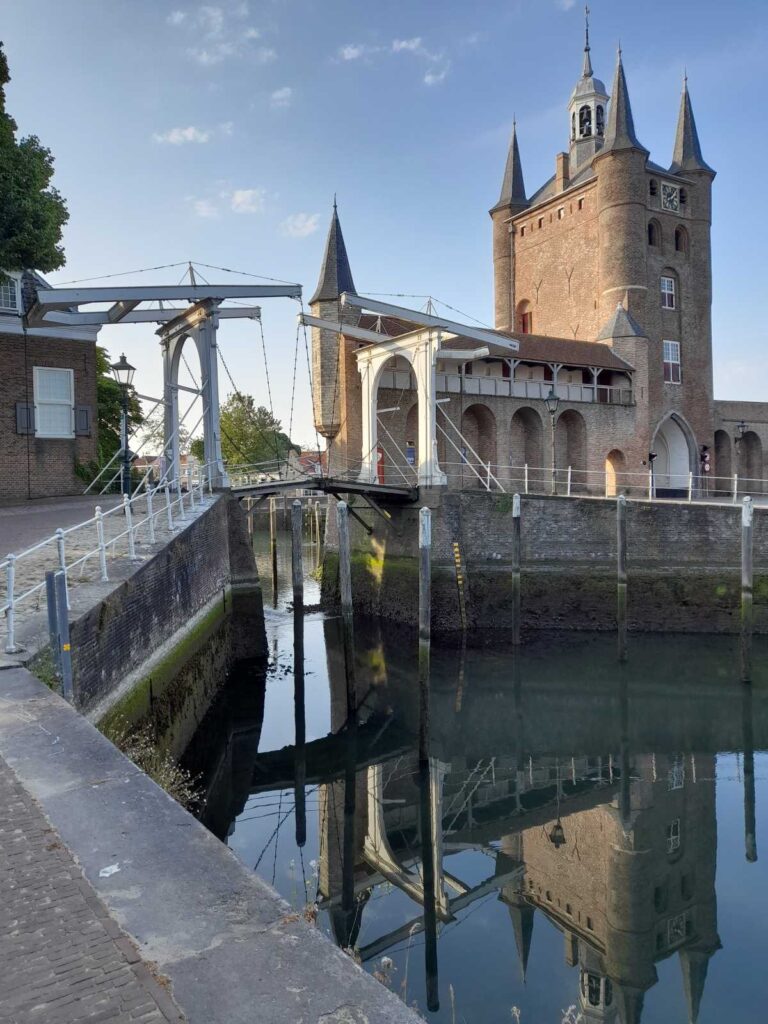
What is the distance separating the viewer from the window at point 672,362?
30.7 metres

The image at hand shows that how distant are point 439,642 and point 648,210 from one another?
2269 centimetres

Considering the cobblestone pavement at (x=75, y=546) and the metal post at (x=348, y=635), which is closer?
the cobblestone pavement at (x=75, y=546)

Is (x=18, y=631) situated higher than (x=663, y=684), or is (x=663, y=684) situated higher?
(x=18, y=631)

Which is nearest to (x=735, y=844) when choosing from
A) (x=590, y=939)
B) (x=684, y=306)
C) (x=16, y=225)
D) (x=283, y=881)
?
(x=590, y=939)

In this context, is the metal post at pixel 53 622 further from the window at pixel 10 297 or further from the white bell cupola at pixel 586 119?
the white bell cupola at pixel 586 119

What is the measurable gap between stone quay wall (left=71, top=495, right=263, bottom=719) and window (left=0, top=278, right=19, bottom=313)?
7.53 m

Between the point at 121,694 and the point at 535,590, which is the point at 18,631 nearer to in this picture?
the point at 121,694

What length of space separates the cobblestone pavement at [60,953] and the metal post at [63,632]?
2775 millimetres

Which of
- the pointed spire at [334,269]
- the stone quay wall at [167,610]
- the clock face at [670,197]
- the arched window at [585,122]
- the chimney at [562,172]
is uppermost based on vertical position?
the arched window at [585,122]

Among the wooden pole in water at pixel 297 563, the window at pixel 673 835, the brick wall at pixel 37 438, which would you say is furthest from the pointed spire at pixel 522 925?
the brick wall at pixel 37 438

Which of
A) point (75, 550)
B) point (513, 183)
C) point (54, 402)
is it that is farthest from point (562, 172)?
point (75, 550)

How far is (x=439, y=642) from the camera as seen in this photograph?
17.9 metres

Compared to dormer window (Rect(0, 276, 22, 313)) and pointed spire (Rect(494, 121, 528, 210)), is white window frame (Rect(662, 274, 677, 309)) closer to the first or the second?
pointed spire (Rect(494, 121, 528, 210))

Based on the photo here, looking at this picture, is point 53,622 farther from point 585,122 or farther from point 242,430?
point 242,430
